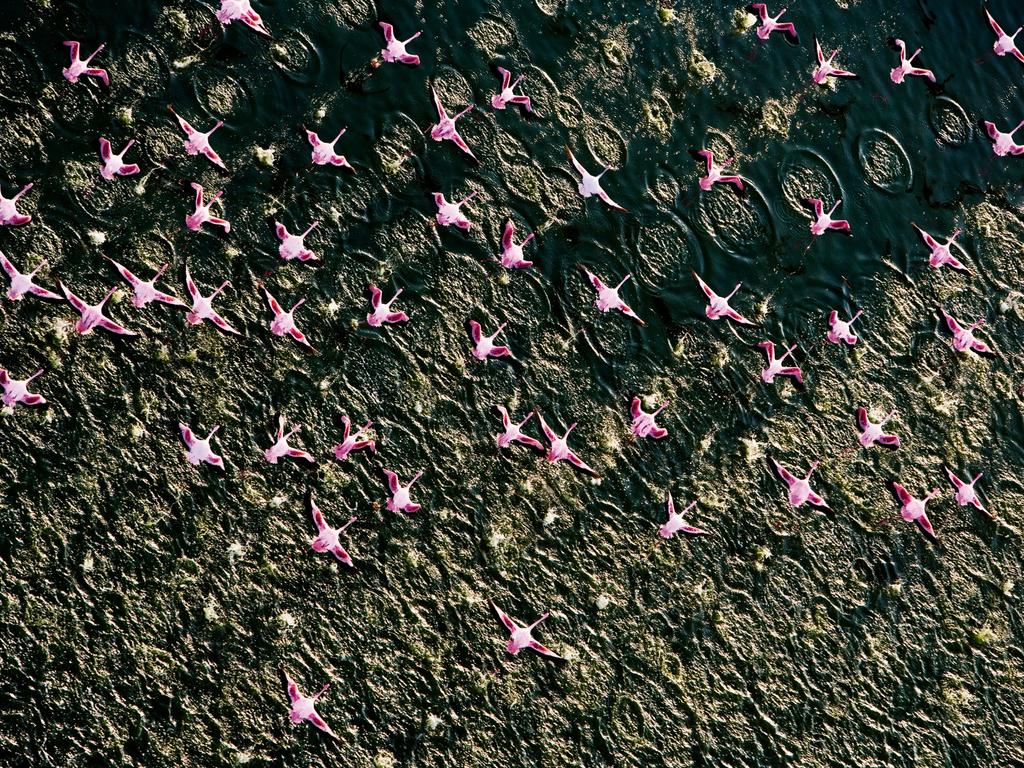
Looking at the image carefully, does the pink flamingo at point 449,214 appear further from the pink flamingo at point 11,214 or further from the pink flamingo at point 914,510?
the pink flamingo at point 914,510

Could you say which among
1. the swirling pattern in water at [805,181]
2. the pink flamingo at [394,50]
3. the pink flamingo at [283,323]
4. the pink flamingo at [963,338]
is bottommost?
the pink flamingo at [283,323]

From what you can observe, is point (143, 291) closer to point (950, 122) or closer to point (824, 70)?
point (824, 70)

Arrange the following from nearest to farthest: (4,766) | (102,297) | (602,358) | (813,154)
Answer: (4,766)
(102,297)
(602,358)
(813,154)

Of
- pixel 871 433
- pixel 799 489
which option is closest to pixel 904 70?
pixel 871 433

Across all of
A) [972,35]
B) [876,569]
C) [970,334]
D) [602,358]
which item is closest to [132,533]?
[602,358]

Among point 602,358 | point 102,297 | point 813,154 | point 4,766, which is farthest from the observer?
point 813,154

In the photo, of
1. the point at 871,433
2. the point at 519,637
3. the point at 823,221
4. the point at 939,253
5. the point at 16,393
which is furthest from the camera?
the point at 939,253

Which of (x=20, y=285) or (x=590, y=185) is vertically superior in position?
(x=590, y=185)

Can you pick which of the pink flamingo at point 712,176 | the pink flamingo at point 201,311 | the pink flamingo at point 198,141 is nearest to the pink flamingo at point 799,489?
the pink flamingo at point 712,176

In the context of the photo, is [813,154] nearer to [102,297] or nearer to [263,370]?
[263,370]
